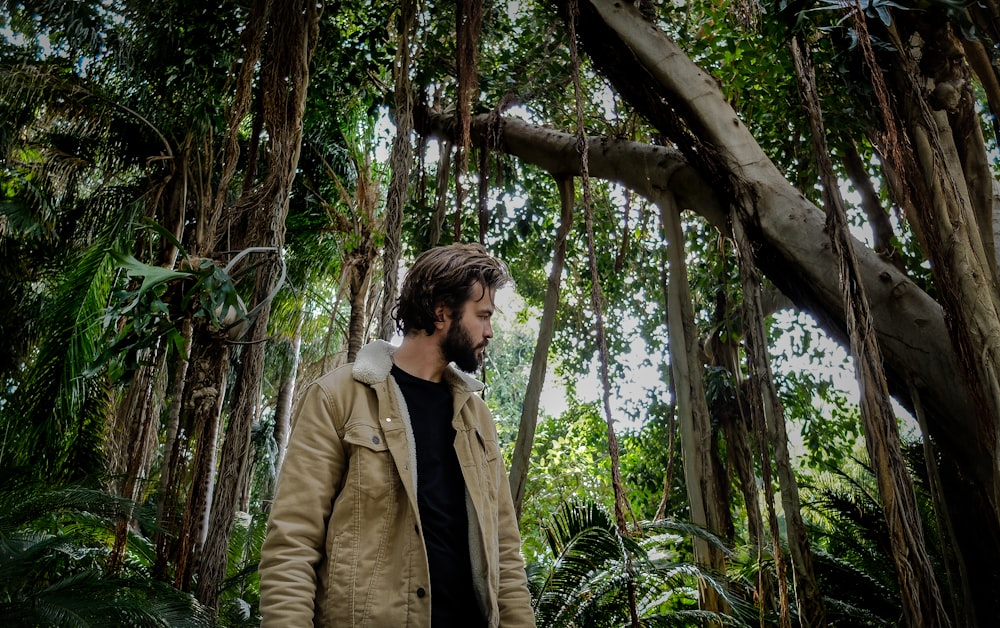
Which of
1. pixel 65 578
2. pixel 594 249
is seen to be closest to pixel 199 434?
pixel 65 578

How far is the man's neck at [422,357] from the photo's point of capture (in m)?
1.74

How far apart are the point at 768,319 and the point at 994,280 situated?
3.14 meters

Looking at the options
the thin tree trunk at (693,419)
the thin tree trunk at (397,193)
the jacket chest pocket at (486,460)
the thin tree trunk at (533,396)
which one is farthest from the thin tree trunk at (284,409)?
the jacket chest pocket at (486,460)

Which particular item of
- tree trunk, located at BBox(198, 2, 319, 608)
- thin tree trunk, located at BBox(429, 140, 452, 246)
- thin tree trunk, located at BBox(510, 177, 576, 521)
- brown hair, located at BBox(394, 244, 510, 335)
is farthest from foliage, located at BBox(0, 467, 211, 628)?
thin tree trunk, located at BBox(429, 140, 452, 246)

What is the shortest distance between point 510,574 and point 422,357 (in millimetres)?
612

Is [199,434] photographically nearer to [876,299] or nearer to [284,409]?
[876,299]

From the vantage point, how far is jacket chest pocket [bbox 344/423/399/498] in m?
1.48

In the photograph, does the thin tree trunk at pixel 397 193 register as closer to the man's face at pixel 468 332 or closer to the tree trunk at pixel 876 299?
the tree trunk at pixel 876 299

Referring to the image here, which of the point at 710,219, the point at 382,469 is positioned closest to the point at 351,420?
the point at 382,469

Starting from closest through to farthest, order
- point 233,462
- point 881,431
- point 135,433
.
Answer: point 881,431, point 233,462, point 135,433

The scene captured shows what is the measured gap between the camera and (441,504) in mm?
1546

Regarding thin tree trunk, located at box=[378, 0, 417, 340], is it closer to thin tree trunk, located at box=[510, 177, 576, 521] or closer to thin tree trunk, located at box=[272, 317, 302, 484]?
thin tree trunk, located at box=[510, 177, 576, 521]

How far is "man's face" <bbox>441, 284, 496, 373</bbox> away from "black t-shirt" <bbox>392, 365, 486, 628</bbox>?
104 mm

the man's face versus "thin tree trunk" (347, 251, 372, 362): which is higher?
"thin tree trunk" (347, 251, 372, 362)
